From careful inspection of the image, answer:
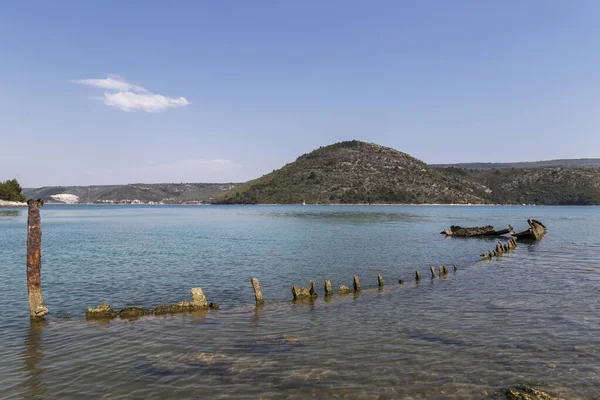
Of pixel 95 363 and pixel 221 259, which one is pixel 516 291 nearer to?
pixel 95 363

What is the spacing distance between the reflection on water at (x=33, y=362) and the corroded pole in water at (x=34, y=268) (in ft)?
2.61

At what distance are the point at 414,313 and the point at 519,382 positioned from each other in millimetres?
8317

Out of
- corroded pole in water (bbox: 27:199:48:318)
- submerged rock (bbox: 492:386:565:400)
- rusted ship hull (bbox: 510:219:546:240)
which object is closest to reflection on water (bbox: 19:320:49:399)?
corroded pole in water (bbox: 27:199:48:318)

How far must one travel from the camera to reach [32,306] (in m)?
19.8

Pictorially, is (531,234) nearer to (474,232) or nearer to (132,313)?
(474,232)

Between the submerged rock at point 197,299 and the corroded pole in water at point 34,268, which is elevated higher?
the corroded pole in water at point 34,268

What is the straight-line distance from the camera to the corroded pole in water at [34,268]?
65.0 ft

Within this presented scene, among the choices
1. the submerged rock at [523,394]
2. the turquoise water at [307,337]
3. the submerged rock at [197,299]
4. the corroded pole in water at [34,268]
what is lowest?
the turquoise water at [307,337]

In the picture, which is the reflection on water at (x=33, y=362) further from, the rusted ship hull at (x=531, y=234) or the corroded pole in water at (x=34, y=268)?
the rusted ship hull at (x=531, y=234)

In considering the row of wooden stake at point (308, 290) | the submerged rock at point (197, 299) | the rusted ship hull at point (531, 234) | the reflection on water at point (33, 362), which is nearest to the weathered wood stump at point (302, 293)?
the row of wooden stake at point (308, 290)

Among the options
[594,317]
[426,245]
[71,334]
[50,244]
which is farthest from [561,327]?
[50,244]

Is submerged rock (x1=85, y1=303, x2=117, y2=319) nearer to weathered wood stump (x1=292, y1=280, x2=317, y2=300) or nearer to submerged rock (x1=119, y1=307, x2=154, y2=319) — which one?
submerged rock (x1=119, y1=307, x2=154, y2=319)

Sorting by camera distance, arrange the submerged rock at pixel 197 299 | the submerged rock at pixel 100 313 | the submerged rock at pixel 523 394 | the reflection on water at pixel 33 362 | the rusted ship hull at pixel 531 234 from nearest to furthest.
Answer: the submerged rock at pixel 523 394
the reflection on water at pixel 33 362
the submerged rock at pixel 100 313
the submerged rock at pixel 197 299
the rusted ship hull at pixel 531 234

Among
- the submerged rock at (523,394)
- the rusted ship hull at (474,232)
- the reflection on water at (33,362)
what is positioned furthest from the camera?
the rusted ship hull at (474,232)
